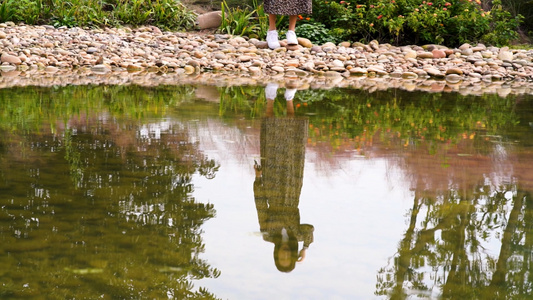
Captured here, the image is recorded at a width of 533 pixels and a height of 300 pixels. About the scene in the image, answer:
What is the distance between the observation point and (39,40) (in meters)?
9.25

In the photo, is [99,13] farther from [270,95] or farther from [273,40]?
[270,95]

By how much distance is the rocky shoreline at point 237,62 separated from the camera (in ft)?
24.7

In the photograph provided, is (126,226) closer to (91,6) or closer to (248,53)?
(248,53)

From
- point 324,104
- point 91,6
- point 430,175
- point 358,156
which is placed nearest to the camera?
point 430,175

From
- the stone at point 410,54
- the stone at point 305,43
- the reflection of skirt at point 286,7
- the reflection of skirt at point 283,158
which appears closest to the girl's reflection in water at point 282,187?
the reflection of skirt at point 283,158

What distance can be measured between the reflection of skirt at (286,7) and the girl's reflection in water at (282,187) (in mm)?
5028

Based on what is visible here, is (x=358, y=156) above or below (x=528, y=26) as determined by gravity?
below

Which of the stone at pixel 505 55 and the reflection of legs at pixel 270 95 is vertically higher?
the stone at pixel 505 55

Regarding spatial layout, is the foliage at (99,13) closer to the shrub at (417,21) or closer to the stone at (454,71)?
the shrub at (417,21)

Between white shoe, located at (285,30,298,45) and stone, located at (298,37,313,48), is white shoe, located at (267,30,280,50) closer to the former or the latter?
white shoe, located at (285,30,298,45)

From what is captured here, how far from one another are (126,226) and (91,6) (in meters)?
9.62

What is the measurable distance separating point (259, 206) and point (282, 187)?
0.32 metres

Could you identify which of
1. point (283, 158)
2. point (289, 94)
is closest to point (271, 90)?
point (289, 94)

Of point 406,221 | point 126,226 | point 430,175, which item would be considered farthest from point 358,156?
point 126,226
